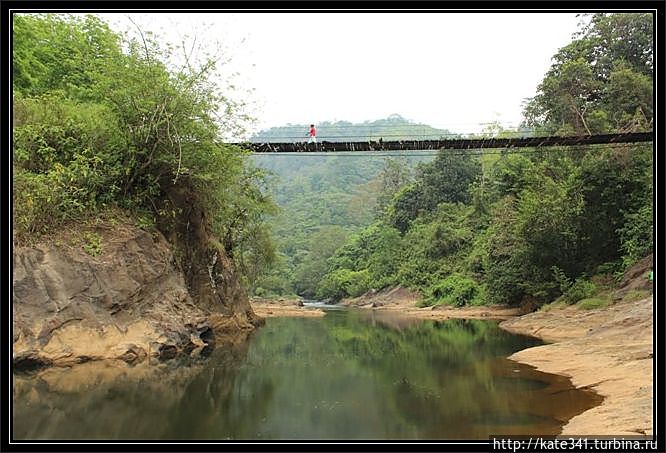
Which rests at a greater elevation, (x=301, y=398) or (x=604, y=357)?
(x=301, y=398)

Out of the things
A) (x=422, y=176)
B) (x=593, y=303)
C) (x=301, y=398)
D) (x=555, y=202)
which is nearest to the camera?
(x=301, y=398)

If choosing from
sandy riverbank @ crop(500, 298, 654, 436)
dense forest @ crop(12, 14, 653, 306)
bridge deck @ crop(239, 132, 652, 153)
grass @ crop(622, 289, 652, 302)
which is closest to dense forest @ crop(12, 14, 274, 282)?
dense forest @ crop(12, 14, 653, 306)

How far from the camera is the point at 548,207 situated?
28031mm

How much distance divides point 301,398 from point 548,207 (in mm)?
20179

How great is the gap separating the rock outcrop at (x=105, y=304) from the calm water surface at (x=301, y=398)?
2.86ft

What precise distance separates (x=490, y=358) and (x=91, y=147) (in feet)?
42.8

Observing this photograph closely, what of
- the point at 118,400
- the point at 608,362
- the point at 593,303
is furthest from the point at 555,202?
the point at 118,400

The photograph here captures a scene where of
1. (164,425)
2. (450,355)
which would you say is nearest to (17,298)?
(164,425)

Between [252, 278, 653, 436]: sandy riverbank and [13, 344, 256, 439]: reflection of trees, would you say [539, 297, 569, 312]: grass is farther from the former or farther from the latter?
[13, 344, 256, 439]: reflection of trees

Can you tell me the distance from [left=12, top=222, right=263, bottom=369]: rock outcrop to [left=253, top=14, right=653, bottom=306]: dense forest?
16.5 metres

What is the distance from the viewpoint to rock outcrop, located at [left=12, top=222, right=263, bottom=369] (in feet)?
46.6

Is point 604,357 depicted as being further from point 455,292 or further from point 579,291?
point 455,292

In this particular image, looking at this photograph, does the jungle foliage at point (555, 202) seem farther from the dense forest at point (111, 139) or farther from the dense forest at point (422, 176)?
the dense forest at point (111, 139)

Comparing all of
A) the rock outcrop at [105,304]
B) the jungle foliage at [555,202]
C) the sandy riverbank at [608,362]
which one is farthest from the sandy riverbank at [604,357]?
the rock outcrop at [105,304]
